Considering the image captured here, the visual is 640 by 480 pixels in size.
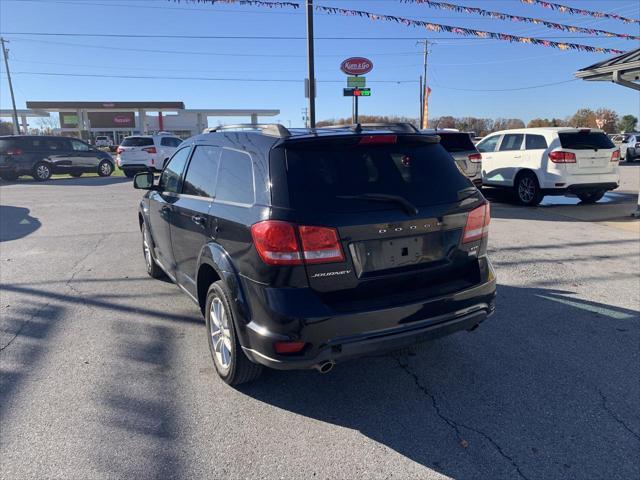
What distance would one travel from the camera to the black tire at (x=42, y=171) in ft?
66.2

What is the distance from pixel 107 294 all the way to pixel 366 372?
332 cm

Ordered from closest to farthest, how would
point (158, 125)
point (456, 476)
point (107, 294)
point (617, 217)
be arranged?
point (456, 476), point (107, 294), point (617, 217), point (158, 125)

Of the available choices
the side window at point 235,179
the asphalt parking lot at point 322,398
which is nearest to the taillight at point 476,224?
the asphalt parking lot at point 322,398

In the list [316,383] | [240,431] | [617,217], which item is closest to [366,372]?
[316,383]

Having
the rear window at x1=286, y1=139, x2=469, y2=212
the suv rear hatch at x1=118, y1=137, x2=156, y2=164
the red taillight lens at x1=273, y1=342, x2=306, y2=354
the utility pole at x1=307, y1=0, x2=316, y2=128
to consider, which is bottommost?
the red taillight lens at x1=273, y1=342, x2=306, y2=354

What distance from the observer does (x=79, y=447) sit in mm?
2789

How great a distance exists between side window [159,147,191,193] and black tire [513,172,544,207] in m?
9.14

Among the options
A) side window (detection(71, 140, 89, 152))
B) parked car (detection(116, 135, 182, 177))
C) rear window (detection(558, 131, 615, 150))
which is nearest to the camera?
rear window (detection(558, 131, 615, 150))

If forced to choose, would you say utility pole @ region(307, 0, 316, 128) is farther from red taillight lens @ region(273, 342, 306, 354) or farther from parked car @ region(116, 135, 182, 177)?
red taillight lens @ region(273, 342, 306, 354)

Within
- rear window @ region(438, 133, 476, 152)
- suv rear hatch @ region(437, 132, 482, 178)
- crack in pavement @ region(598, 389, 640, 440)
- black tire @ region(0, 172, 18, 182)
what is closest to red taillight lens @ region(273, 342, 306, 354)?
crack in pavement @ region(598, 389, 640, 440)

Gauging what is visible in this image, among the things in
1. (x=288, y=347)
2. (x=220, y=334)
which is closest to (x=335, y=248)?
A: (x=288, y=347)

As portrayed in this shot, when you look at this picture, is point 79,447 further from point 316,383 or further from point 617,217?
point 617,217

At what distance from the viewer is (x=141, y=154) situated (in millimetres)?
21266

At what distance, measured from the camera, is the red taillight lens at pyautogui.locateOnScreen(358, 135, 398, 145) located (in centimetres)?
314
